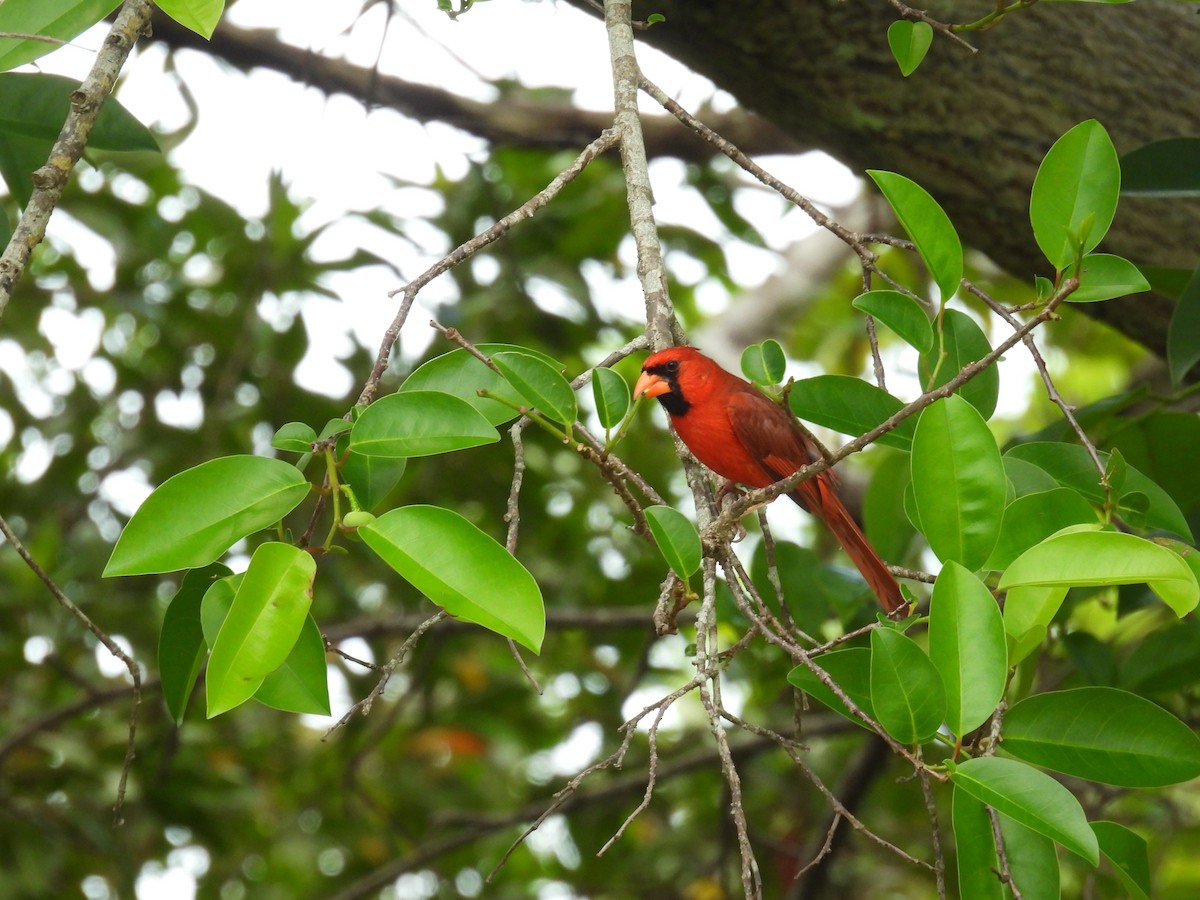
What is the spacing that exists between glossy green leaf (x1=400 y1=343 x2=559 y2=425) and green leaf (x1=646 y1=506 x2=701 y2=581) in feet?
0.84

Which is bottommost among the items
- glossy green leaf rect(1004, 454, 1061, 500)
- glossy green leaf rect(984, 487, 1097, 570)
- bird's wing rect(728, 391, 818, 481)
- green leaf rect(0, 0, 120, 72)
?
glossy green leaf rect(984, 487, 1097, 570)

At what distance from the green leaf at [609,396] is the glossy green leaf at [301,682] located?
17.5 inches

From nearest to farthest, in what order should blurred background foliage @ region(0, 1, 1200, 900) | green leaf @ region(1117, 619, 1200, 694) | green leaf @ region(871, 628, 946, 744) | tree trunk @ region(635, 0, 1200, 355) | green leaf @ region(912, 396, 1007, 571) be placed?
green leaf @ region(871, 628, 946, 744) < green leaf @ region(912, 396, 1007, 571) < green leaf @ region(1117, 619, 1200, 694) < tree trunk @ region(635, 0, 1200, 355) < blurred background foliage @ region(0, 1, 1200, 900)

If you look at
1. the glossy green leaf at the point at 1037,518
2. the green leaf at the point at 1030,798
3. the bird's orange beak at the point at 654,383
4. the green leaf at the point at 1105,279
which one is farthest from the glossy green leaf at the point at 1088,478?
the bird's orange beak at the point at 654,383

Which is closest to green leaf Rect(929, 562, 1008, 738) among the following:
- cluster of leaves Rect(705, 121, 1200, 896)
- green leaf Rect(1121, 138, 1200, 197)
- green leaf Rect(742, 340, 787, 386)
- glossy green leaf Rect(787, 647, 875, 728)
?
cluster of leaves Rect(705, 121, 1200, 896)

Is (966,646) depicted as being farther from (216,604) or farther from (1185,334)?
(1185,334)

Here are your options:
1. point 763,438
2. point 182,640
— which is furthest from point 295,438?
point 763,438

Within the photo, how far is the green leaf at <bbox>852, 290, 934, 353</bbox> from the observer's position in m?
1.55

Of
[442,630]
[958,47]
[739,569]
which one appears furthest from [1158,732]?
[442,630]

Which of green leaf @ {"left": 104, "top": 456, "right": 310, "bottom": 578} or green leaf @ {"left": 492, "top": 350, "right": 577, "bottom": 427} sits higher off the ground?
green leaf @ {"left": 492, "top": 350, "right": 577, "bottom": 427}

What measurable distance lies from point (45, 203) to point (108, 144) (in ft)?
2.23

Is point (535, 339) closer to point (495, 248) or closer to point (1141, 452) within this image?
point (495, 248)

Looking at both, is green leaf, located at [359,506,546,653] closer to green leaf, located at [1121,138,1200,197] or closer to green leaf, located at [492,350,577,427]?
green leaf, located at [492,350,577,427]

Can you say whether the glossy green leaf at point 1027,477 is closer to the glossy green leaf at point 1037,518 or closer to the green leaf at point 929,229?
the glossy green leaf at point 1037,518
